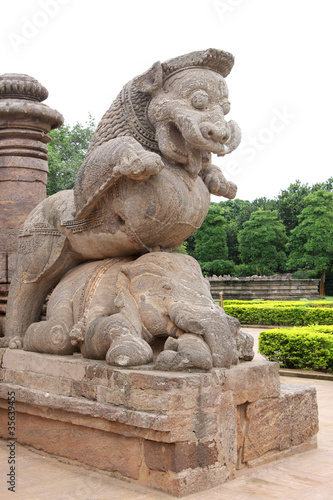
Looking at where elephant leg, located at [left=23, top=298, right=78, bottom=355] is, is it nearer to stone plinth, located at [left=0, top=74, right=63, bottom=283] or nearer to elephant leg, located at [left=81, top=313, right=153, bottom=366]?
elephant leg, located at [left=81, top=313, right=153, bottom=366]

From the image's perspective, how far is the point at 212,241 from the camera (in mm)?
43344

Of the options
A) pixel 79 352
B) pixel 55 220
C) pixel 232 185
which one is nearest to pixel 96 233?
pixel 55 220

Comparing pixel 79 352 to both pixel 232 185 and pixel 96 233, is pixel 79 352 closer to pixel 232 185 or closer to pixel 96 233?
pixel 96 233

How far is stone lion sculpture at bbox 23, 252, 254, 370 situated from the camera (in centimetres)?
341

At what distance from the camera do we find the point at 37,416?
3.95 m

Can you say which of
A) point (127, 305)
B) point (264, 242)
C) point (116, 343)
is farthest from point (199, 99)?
point (264, 242)

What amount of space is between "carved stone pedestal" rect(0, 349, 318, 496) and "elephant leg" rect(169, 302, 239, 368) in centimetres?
10

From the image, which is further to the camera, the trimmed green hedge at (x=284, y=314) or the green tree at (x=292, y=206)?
the green tree at (x=292, y=206)

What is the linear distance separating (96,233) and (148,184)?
58 centimetres

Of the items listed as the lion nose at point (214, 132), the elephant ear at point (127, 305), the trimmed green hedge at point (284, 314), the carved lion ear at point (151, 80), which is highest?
the carved lion ear at point (151, 80)

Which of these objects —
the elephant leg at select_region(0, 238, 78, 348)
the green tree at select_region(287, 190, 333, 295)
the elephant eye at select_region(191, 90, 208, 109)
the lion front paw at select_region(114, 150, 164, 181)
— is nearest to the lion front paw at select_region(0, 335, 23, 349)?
the elephant leg at select_region(0, 238, 78, 348)

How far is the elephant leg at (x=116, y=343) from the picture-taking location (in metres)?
3.35

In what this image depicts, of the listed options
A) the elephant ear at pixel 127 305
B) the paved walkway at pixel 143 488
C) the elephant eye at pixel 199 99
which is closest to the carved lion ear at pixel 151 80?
the elephant eye at pixel 199 99

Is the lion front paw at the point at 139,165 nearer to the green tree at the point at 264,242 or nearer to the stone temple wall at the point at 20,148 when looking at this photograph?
the stone temple wall at the point at 20,148
